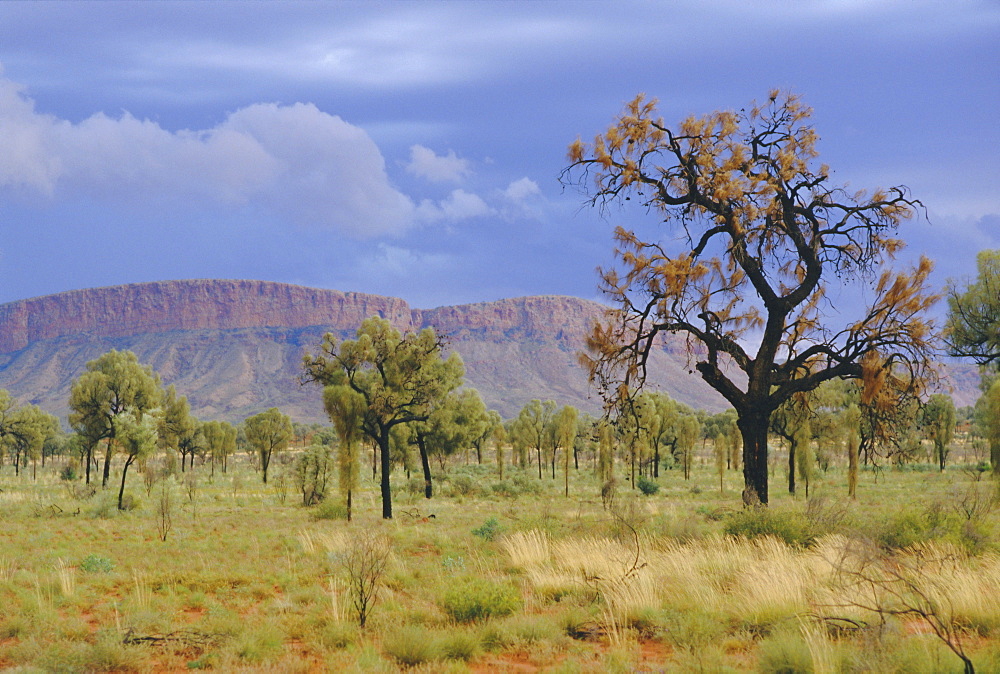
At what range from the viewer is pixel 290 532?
21719mm

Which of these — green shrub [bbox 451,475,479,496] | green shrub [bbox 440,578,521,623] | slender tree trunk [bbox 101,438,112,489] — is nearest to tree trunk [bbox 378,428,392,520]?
green shrub [bbox 451,475,479,496]

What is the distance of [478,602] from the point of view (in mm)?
9203

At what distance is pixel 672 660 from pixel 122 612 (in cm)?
854

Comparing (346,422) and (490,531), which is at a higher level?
(346,422)

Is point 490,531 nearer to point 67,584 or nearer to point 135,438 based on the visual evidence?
point 67,584

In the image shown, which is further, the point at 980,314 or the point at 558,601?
the point at 980,314

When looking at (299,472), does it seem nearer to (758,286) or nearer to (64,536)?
(64,536)

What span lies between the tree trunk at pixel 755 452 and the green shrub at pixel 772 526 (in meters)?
1.56

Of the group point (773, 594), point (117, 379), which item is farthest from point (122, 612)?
point (117, 379)

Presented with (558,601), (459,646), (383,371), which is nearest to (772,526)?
(558,601)

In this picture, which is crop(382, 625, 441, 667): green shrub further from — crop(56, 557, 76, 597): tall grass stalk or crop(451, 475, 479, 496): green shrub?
crop(451, 475, 479, 496): green shrub

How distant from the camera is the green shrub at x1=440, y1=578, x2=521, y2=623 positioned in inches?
358

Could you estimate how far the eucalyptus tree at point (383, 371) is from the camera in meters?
26.4

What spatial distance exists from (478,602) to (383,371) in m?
19.2
